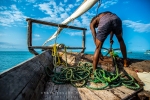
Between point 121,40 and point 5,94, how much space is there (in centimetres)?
314

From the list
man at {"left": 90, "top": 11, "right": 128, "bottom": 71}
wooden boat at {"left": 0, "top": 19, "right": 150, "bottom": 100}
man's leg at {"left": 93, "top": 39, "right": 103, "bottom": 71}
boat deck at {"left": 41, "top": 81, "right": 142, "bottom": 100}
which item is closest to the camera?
wooden boat at {"left": 0, "top": 19, "right": 150, "bottom": 100}

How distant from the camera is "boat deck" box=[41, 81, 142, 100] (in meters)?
1.84

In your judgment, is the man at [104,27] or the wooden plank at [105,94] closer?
the wooden plank at [105,94]

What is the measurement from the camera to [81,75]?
2.78 meters

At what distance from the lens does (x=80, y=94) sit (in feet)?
6.46

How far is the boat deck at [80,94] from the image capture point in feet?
6.05

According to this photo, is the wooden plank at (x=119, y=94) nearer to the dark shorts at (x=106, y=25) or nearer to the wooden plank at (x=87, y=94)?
the wooden plank at (x=87, y=94)

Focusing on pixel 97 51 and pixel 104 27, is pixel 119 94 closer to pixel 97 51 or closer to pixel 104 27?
pixel 97 51

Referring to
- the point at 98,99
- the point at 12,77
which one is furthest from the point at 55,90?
the point at 12,77

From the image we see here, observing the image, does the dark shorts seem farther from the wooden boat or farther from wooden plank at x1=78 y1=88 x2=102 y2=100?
wooden plank at x1=78 y1=88 x2=102 y2=100

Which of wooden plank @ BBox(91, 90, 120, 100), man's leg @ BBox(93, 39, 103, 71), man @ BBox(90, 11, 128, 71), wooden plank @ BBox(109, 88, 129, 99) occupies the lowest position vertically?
wooden plank @ BBox(91, 90, 120, 100)

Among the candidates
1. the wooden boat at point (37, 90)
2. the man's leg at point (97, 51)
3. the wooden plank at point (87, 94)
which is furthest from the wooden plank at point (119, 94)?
the man's leg at point (97, 51)

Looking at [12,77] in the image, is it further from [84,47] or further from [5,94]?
[84,47]

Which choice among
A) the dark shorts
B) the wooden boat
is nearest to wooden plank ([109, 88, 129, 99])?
the wooden boat
